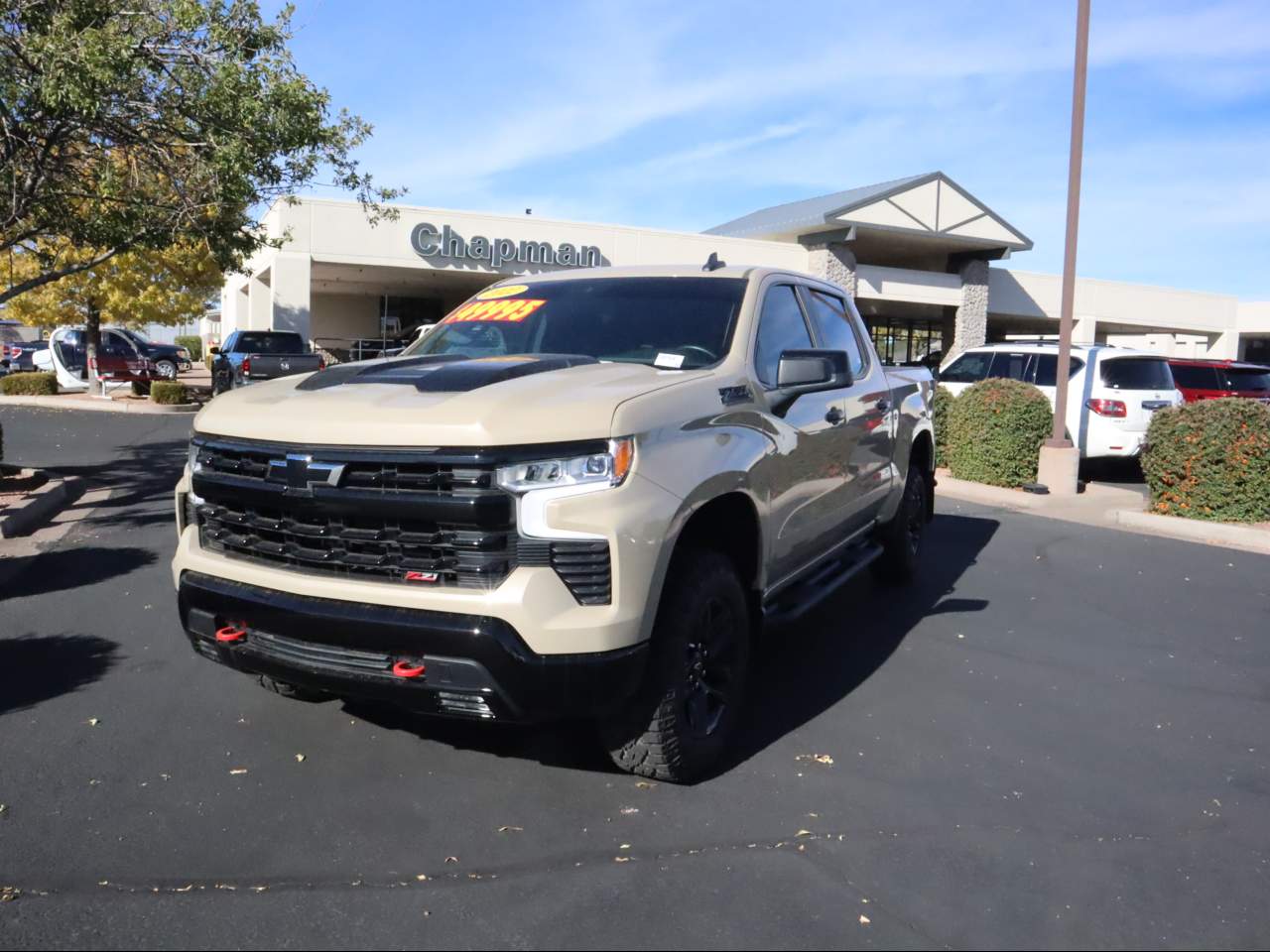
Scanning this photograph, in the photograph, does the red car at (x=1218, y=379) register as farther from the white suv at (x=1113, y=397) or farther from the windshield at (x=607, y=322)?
the windshield at (x=607, y=322)

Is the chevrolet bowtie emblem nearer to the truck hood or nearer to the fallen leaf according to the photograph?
the truck hood

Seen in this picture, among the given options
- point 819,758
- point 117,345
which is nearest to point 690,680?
point 819,758

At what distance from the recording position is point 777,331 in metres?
4.79

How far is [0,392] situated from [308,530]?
22748 millimetres

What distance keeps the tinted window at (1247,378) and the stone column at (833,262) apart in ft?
49.8

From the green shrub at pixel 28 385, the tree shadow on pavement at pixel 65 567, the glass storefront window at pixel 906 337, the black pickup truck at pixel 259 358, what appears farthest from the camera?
the glass storefront window at pixel 906 337

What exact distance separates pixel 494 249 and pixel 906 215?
12136 millimetres

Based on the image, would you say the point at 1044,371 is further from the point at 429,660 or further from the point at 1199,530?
the point at 429,660

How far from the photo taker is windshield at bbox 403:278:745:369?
441 cm

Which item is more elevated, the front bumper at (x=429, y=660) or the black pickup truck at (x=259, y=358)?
the black pickup truck at (x=259, y=358)

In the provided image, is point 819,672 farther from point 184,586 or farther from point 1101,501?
point 1101,501

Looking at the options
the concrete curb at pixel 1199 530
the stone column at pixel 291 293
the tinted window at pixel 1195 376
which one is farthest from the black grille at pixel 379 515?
the stone column at pixel 291 293

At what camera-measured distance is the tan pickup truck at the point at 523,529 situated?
3154 mm

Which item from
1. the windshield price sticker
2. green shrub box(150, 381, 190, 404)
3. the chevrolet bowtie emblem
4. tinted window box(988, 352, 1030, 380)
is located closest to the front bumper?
the chevrolet bowtie emblem
